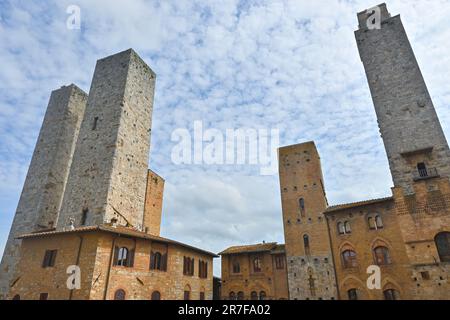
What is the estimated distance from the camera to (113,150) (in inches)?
928

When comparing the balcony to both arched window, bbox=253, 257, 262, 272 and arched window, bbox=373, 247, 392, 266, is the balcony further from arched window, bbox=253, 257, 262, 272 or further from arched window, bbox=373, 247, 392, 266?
arched window, bbox=253, 257, 262, 272

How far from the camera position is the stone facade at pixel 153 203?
27.8m

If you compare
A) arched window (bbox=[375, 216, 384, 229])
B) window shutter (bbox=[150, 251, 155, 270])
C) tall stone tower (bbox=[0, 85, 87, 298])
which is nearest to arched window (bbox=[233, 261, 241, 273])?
window shutter (bbox=[150, 251, 155, 270])

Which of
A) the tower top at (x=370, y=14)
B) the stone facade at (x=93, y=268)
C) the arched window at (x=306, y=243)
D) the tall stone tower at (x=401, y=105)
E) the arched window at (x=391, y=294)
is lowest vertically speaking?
the arched window at (x=391, y=294)

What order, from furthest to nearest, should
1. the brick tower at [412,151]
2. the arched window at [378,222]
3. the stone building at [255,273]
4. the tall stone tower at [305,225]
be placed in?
the stone building at [255,273] → the tall stone tower at [305,225] → the arched window at [378,222] → the brick tower at [412,151]

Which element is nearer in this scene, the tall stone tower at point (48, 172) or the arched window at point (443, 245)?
the arched window at point (443, 245)

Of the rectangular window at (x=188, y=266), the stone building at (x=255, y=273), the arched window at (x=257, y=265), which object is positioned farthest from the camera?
the arched window at (x=257, y=265)

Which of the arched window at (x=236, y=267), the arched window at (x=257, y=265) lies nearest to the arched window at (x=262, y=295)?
the arched window at (x=257, y=265)

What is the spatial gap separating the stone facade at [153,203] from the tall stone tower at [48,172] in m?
8.87

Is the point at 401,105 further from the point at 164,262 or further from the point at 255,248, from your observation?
the point at 164,262

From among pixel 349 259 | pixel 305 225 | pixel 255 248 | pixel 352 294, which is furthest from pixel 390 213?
pixel 255 248

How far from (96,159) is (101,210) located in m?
4.70

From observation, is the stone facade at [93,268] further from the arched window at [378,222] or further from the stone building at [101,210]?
the arched window at [378,222]
